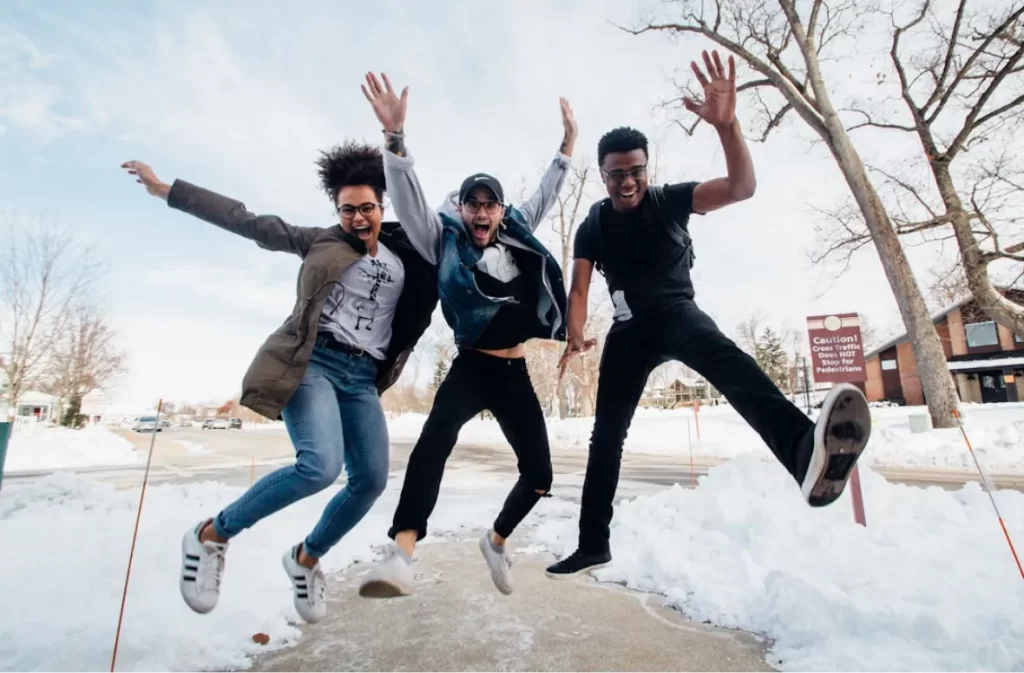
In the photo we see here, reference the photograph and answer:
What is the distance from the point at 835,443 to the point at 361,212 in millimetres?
2515

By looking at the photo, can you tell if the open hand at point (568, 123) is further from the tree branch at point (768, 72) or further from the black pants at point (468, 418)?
the tree branch at point (768, 72)

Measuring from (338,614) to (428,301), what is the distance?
10.4ft

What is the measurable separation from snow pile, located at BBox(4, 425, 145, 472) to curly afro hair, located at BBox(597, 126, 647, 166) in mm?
20338

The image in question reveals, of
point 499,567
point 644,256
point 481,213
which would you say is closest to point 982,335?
point 644,256

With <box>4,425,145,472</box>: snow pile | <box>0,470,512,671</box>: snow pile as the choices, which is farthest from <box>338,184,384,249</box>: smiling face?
<box>4,425,145,472</box>: snow pile

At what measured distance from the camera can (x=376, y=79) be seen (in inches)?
99.4

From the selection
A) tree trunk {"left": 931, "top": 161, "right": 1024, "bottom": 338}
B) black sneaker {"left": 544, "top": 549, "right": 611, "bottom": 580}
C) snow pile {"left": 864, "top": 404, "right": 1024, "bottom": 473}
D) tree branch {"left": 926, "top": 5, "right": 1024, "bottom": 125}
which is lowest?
black sneaker {"left": 544, "top": 549, "right": 611, "bottom": 580}

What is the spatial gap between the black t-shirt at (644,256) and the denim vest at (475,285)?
0.27 m

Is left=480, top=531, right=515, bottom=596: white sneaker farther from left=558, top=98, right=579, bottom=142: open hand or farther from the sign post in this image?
the sign post

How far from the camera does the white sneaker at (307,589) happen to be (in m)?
2.81

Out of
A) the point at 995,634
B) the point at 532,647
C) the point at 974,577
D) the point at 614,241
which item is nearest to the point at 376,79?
the point at 614,241

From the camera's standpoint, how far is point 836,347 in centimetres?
661

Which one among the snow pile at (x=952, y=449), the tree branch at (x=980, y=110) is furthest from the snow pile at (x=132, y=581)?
the tree branch at (x=980, y=110)

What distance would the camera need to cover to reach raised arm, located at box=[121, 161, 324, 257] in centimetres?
282
